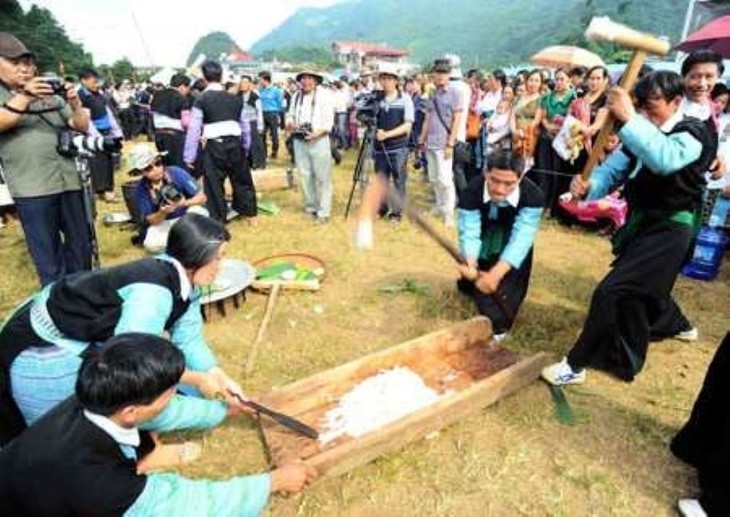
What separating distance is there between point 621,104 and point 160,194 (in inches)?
170

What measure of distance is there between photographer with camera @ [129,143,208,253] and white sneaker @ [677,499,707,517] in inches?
174

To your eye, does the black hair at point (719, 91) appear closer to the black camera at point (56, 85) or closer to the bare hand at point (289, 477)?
the bare hand at point (289, 477)

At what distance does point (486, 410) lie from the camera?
3.30m

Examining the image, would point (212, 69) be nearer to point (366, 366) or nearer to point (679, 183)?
point (366, 366)

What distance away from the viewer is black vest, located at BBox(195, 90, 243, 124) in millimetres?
6244

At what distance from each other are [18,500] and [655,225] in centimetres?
361

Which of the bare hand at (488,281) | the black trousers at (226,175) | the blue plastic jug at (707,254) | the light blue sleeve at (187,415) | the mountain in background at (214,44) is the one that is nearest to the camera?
the light blue sleeve at (187,415)

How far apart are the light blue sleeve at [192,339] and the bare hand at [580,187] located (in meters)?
2.62

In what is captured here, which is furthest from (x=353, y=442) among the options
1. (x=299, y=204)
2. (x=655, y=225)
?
(x=299, y=204)

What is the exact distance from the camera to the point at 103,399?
5.29 ft

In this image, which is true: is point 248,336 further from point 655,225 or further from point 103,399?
point 655,225

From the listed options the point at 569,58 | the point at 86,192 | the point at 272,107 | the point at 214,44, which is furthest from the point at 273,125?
the point at 214,44

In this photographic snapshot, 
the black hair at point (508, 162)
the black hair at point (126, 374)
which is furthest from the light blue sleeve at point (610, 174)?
the black hair at point (126, 374)

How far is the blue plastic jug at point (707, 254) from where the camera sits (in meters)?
5.28
